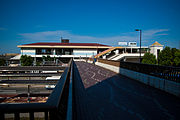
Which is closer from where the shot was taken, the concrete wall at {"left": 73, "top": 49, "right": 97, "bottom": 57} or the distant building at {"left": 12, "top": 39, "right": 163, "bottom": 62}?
the distant building at {"left": 12, "top": 39, "right": 163, "bottom": 62}

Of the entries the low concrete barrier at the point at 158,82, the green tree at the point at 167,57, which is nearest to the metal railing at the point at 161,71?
the low concrete barrier at the point at 158,82

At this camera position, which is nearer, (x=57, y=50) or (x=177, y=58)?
(x=177, y=58)

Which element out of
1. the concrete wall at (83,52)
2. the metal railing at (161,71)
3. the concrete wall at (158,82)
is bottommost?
the concrete wall at (158,82)

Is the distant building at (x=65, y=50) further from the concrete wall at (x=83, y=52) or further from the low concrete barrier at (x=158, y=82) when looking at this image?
the low concrete barrier at (x=158, y=82)

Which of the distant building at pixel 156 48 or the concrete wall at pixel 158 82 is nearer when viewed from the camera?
the concrete wall at pixel 158 82

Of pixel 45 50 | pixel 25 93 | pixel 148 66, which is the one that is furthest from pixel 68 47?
pixel 148 66

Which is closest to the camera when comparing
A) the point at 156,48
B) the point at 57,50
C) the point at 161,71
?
the point at 161,71

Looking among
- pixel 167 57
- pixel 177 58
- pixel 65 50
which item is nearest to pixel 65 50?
pixel 65 50

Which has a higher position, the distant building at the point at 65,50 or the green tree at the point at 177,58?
the distant building at the point at 65,50

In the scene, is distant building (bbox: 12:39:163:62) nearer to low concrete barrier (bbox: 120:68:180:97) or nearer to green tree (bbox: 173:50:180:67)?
green tree (bbox: 173:50:180:67)

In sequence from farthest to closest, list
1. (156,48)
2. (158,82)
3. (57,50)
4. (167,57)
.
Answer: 1. (57,50)
2. (156,48)
3. (167,57)
4. (158,82)

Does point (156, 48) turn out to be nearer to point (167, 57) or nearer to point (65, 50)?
point (167, 57)

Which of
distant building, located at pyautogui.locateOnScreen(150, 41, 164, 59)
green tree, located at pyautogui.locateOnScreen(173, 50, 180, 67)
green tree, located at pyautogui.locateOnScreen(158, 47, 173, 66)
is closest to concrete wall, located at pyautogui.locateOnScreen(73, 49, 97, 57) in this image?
distant building, located at pyautogui.locateOnScreen(150, 41, 164, 59)

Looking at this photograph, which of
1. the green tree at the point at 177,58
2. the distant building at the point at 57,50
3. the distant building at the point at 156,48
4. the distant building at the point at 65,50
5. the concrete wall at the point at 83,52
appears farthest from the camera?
the concrete wall at the point at 83,52
